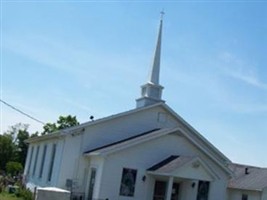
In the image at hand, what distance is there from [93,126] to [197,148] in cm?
613

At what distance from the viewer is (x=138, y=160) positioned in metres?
24.9

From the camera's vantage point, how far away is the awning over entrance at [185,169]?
23938 millimetres

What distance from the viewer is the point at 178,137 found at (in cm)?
2652

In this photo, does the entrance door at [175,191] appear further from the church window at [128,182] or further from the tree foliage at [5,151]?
the tree foliage at [5,151]

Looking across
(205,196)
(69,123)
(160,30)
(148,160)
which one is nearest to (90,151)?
(148,160)

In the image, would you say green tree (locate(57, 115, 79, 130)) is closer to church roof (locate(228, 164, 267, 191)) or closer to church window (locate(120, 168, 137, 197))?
church roof (locate(228, 164, 267, 191))

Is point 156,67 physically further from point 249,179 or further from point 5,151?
point 5,151

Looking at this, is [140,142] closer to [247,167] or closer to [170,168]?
[170,168]

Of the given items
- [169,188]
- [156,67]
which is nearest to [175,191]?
[169,188]

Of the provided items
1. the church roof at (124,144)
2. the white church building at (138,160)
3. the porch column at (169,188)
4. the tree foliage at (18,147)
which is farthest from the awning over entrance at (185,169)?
the tree foliage at (18,147)

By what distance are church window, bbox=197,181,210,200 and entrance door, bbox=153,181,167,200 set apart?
6.45 ft

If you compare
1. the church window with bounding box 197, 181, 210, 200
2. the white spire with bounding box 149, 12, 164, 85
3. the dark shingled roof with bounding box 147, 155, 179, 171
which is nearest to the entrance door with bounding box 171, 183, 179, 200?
the church window with bounding box 197, 181, 210, 200

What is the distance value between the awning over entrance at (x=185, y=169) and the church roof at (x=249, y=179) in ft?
37.1

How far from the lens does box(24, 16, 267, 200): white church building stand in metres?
24.1
